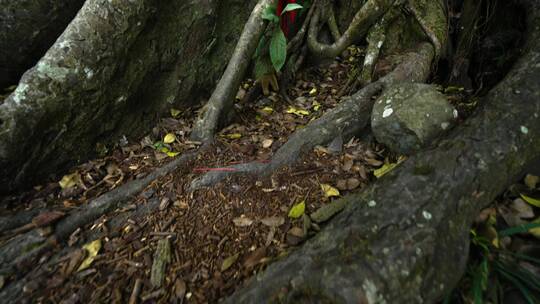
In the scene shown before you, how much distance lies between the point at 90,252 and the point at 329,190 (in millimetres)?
1260

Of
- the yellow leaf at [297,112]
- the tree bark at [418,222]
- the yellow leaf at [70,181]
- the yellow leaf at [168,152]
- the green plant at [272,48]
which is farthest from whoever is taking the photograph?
the yellow leaf at [297,112]

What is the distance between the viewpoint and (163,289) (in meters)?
1.40

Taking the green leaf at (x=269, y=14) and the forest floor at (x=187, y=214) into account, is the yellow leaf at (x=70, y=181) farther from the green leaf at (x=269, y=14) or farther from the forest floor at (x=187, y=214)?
the green leaf at (x=269, y=14)

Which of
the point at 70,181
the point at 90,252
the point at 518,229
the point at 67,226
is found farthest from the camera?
the point at 70,181

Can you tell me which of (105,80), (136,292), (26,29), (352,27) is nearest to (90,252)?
(136,292)

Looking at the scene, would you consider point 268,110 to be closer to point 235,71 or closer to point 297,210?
point 235,71

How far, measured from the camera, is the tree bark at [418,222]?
1.06m

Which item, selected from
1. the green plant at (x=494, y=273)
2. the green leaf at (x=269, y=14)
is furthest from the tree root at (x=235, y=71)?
the green plant at (x=494, y=273)

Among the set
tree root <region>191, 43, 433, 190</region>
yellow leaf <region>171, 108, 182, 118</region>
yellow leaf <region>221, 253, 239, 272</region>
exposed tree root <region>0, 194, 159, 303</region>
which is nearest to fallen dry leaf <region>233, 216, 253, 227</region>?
yellow leaf <region>221, 253, 239, 272</region>

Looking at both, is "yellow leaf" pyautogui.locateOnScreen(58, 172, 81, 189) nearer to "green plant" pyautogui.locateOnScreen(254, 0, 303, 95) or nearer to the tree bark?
the tree bark

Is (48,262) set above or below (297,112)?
above

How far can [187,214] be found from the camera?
1.73 m

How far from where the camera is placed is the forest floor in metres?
1.43

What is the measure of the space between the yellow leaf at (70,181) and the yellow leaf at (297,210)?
1411mm
